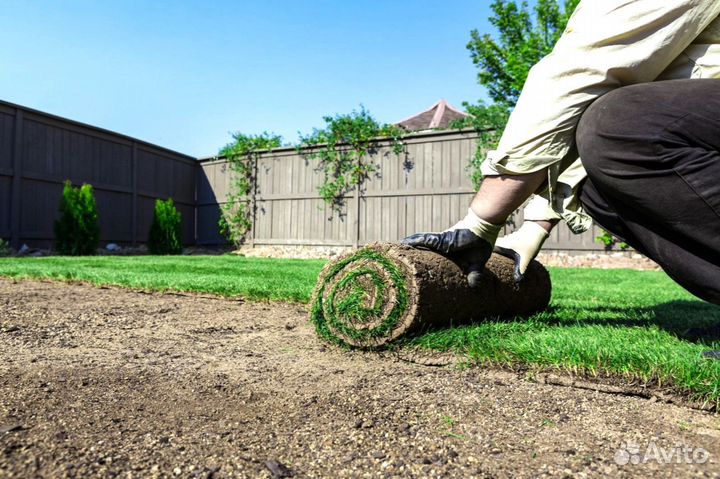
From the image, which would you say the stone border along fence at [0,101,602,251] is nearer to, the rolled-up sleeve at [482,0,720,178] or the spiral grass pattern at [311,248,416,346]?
the spiral grass pattern at [311,248,416,346]

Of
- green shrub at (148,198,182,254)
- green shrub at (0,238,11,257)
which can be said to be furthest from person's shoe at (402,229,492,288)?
green shrub at (148,198,182,254)

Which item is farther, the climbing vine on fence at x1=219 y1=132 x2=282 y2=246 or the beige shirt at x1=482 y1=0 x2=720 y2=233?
the climbing vine on fence at x1=219 y1=132 x2=282 y2=246

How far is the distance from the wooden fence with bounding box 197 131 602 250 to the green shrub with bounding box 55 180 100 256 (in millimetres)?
3485

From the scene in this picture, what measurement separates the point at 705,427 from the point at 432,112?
16.2 metres

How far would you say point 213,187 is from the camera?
1273cm

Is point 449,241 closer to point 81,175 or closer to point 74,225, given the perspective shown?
point 74,225

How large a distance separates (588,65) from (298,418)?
1383 millimetres

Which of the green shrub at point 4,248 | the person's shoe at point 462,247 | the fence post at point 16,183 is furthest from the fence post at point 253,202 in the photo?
the person's shoe at point 462,247

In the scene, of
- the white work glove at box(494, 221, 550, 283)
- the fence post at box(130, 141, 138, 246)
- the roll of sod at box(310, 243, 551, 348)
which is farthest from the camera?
the fence post at box(130, 141, 138, 246)

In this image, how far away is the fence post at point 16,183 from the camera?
9102 mm

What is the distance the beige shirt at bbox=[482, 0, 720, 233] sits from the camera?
1.48 meters

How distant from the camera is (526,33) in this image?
12.7 meters

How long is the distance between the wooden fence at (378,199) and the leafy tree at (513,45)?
3500 mm

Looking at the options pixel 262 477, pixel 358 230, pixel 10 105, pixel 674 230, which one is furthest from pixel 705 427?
pixel 10 105
